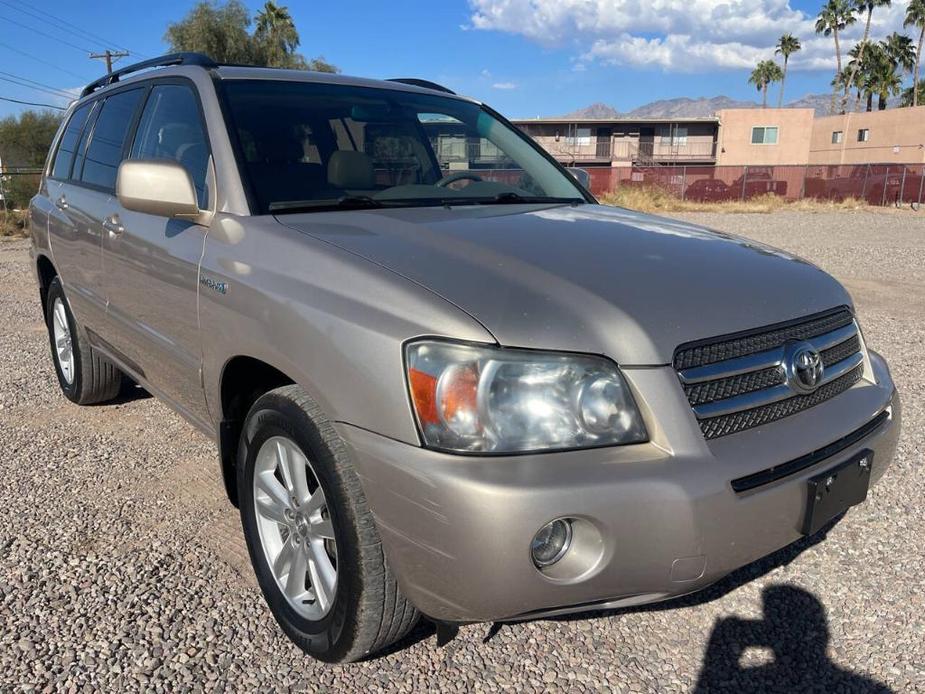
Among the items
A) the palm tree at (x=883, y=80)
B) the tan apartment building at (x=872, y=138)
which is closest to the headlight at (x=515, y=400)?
the tan apartment building at (x=872, y=138)

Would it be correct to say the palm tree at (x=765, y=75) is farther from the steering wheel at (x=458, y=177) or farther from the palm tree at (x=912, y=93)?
the steering wheel at (x=458, y=177)

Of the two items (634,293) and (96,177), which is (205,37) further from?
(634,293)

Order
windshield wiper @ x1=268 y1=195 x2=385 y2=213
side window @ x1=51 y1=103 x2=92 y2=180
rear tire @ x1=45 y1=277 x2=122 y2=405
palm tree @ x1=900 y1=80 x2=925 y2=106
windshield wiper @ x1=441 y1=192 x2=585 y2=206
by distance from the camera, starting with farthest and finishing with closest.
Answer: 1. palm tree @ x1=900 y1=80 x2=925 y2=106
2. side window @ x1=51 y1=103 x2=92 y2=180
3. rear tire @ x1=45 y1=277 x2=122 y2=405
4. windshield wiper @ x1=441 y1=192 x2=585 y2=206
5. windshield wiper @ x1=268 y1=195 x2=385 y2=213

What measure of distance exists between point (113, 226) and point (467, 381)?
7.79 ft

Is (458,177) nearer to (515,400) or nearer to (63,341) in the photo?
(515,400)

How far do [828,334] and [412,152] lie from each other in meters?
1.91

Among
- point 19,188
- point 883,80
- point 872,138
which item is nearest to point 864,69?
point 883,80

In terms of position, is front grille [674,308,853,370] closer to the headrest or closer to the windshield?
the windshield

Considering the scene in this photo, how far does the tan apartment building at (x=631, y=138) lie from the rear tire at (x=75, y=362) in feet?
159

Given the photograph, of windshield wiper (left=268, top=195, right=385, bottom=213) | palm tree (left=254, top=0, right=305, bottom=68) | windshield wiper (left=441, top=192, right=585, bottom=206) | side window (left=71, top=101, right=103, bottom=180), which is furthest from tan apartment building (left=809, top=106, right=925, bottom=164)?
windshield wiper (left=268, top=195, right=385, bottom=213)

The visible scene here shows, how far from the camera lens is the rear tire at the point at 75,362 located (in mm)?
4473

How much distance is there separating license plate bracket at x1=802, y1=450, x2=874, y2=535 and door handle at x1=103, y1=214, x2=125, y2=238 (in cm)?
291

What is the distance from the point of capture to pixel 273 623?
255 centimetres

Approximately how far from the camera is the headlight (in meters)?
1.81
